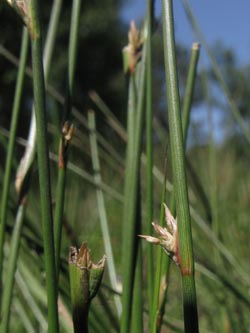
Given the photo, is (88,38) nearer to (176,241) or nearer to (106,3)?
(106,3)

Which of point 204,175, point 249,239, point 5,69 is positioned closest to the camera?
point 249,239

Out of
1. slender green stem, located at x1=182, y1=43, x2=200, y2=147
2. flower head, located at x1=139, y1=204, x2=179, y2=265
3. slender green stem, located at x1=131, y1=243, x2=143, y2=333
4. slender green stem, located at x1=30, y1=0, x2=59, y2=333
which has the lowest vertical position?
slender green stem, located at x1=131, y1=243, x2=143, y2=333

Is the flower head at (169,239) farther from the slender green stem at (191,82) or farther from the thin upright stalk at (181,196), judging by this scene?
the slender green stem at (191,82)

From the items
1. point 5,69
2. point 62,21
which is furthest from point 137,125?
point 62,21

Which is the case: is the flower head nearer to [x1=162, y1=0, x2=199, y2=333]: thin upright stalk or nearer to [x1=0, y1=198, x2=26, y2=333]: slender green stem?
[x1=162, y1=0, x2=199, y2=333]: thin upright stalk

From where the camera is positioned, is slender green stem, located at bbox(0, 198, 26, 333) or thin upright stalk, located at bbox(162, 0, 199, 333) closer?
thin upright stalk, located at bbox(162, 0, 199, 333)

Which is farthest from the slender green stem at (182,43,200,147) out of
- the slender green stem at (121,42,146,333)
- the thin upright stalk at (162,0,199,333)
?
the thin upright stalk at (162,0,199,333)

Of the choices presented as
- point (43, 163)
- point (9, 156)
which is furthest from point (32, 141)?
point (43, 163)

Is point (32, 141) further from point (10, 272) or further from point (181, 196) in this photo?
point (181, 196)
